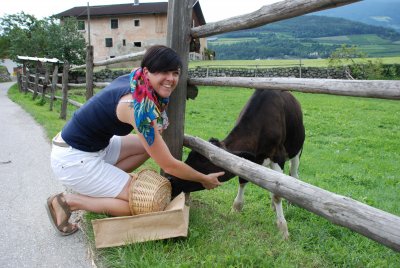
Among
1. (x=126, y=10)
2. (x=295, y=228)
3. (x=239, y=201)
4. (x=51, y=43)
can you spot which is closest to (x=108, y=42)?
(x=126, y=10)

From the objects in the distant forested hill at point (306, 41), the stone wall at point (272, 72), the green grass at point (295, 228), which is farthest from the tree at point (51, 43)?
the distant forested hill at point (306, 41)

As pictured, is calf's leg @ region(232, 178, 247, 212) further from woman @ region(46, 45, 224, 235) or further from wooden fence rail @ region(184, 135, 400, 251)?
wooden fence rail @ region(184, 135, 400, 251)

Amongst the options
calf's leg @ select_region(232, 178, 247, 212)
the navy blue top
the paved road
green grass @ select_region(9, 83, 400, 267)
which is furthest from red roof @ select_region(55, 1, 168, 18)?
the navy blue top

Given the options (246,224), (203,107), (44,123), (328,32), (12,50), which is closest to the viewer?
(246,224)

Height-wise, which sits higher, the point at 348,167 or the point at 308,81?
the point at 308,81

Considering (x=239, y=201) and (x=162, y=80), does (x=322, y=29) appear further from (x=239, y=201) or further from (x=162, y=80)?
(x=162, y=80)

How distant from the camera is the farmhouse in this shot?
47594 mm

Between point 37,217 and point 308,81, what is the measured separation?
8.78ft

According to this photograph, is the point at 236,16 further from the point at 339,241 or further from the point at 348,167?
the point at 348,167

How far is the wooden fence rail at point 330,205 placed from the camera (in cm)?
183

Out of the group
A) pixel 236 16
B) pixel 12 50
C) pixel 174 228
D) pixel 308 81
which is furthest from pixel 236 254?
pixel 12 50

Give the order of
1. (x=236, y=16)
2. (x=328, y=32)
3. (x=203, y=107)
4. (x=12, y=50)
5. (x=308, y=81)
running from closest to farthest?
(x=308, y=81) → (x=236, y=16) → (x=203, y=107) → (x=12, y=50) → (x=328, y=32)

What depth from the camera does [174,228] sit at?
2.86 metres

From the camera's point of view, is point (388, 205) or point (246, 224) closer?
point (246, 224)
